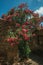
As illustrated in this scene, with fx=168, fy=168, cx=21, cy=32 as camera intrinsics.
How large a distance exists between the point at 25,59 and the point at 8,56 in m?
1.23

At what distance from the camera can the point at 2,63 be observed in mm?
7617

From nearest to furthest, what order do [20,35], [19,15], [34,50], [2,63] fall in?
[2,63]
[20,35]
[19,15]
[34,50]

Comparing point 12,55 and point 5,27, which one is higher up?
point 5,27

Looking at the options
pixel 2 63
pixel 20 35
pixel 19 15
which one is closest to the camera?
pixel 2 63

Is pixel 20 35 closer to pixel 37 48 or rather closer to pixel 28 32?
pixel 28 32

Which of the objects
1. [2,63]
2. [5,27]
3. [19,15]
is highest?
[19,15]

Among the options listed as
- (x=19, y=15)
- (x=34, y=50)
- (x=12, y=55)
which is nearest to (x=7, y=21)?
(x=19, y=15)

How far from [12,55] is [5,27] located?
1.43 m

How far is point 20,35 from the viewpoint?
8.29 metres

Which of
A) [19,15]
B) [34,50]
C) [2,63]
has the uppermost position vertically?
[19,15]

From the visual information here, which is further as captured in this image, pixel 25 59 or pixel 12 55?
pixel 25 59

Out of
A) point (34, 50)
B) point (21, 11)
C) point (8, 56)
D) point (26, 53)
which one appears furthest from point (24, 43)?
point (34, 50)

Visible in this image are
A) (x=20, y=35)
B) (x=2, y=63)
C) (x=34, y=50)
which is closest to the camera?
(x=2, y=63)

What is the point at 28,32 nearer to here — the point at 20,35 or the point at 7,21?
the point at 20,35
